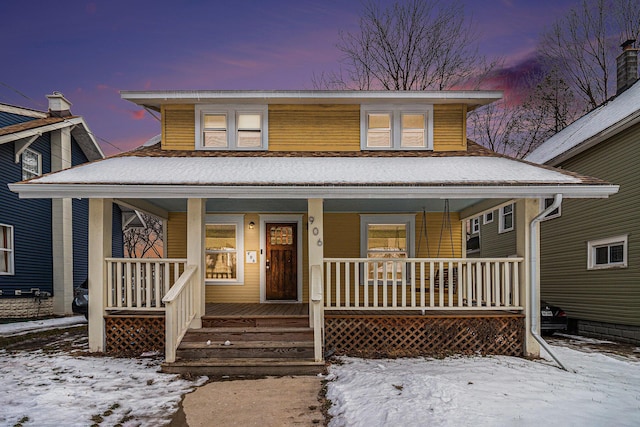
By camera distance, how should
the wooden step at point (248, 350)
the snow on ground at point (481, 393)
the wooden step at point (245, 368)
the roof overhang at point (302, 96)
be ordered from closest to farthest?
1. the snow on ground at point (481, 393)
2. the wooden step at point (245, 368)
3. the wooden step at point (248, 350)
4. the roof overhang at point (302, 96)

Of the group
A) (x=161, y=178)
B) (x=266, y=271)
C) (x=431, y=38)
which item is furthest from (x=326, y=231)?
(x=431, y=38)

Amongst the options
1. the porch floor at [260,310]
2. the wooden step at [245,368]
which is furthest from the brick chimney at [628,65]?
the wooden step at [245,368]

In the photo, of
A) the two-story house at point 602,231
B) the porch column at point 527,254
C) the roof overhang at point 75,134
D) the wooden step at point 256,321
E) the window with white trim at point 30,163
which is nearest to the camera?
the porch column at point 527,254

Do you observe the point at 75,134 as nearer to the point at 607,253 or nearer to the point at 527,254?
the point at 527,254

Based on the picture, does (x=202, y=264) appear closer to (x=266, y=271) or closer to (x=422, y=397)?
(x=266, y=271)

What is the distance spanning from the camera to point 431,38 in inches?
846

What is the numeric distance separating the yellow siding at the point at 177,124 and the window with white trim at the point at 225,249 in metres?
1.87

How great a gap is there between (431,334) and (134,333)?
5.15m

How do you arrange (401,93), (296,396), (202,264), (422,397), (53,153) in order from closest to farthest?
(422,397)
(296,396)
(202,264)
(401,93)
(53,153)

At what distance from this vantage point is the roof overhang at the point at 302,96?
9.88 m

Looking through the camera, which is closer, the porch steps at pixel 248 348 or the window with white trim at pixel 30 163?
the porch steps at pixel 248 348

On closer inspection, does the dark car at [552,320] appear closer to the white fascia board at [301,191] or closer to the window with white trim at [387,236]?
the window with white trim at [387,236]

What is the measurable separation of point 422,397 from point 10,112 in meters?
14.8

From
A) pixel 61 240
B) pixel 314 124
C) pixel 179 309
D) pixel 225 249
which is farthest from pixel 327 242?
pixel 61 240
